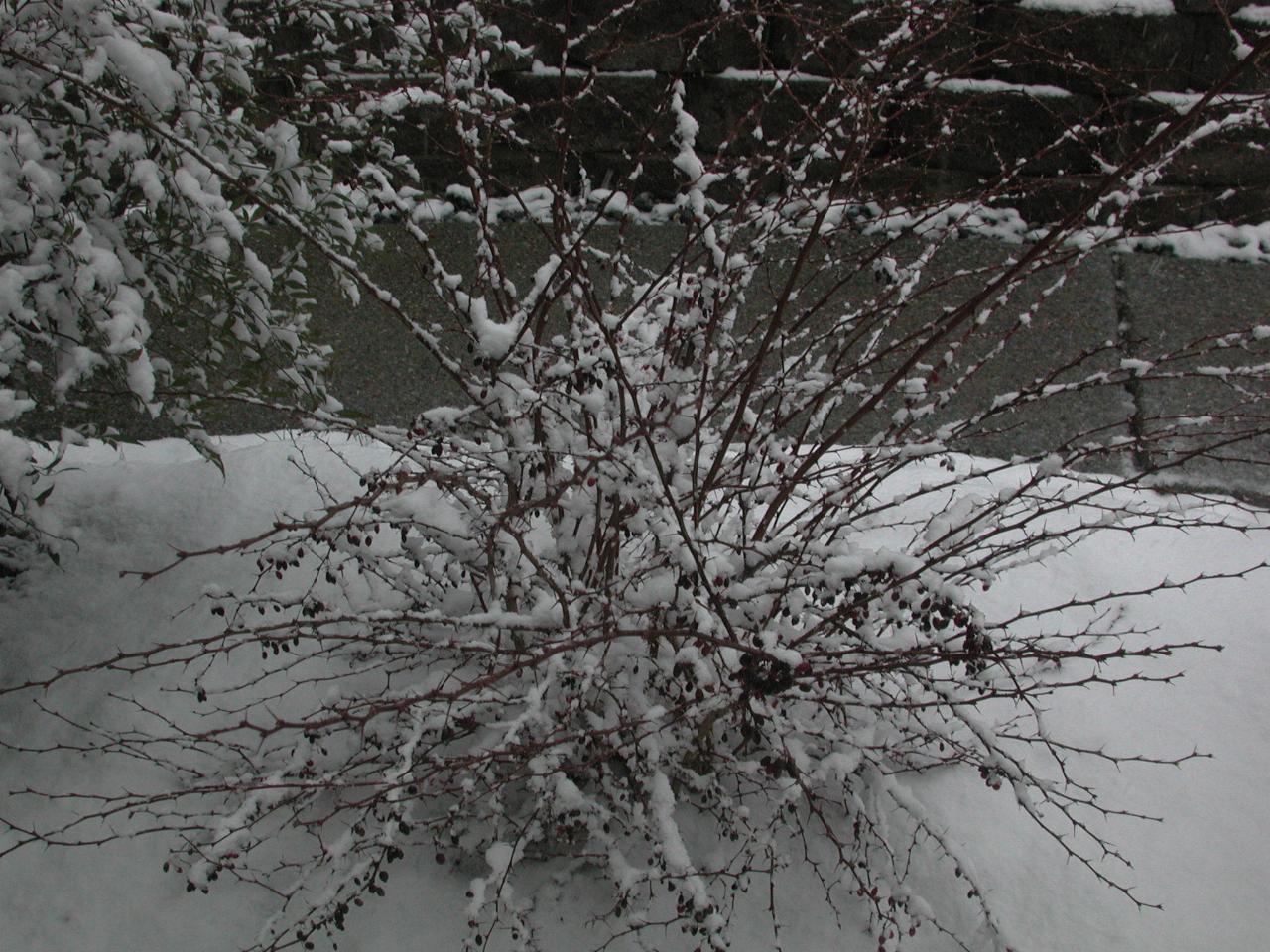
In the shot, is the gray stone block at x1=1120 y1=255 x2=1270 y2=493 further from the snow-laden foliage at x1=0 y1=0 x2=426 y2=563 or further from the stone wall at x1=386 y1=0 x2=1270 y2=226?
the snow-laden foliage at x1=0 y1=0 x2=426 y2=563

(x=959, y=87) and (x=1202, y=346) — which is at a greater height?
(x=959, y=87)

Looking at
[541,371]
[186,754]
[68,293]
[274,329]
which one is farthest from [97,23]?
[186,754]

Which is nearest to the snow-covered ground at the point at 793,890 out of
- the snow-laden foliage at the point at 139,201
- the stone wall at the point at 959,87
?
the snow-laden foliage at the point at 139,201

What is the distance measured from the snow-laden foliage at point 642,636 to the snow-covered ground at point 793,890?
0.07 meters

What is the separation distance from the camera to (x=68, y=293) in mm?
1906

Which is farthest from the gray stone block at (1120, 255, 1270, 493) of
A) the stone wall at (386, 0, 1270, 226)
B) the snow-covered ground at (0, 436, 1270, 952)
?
the snow-covered ground at (0, 436, 1270, 952)

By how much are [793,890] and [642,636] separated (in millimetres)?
769

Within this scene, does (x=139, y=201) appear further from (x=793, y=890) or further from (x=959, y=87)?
(x=959, y=87)

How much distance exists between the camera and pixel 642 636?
146 centimetres

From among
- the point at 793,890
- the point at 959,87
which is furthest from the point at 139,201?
the point at 959,87

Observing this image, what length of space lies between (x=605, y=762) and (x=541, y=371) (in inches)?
31.0

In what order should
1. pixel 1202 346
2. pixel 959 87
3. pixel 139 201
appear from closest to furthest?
pixel 139 201 → pixel 1202 346 → pixel 959 87

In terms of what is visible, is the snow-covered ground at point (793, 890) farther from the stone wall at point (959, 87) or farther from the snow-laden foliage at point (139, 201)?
the stone wall at point (959, 87)

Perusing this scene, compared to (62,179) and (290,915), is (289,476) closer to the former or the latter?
(62,179)
